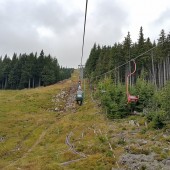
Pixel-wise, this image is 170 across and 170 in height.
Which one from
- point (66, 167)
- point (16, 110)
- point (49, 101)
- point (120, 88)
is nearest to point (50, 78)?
point (49, 101)

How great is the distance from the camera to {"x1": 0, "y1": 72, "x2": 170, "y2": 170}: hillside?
36.7m

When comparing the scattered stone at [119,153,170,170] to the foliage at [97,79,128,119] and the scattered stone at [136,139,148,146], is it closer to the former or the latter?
the scattered stone at [136,139,148,146]

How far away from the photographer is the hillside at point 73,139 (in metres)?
36.7

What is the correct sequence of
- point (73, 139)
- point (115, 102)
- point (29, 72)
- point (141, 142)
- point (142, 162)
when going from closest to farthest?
point (142, 162) → point (141, 142) → point (73, 139) → point (115, 102) → point (29, 72)

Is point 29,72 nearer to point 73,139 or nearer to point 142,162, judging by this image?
point 73,139

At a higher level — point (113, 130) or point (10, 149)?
point (113, 130)

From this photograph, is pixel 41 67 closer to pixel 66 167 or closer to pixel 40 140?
pixel 40 140

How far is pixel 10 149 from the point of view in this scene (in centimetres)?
5428

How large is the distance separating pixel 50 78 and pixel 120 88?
67.8 m

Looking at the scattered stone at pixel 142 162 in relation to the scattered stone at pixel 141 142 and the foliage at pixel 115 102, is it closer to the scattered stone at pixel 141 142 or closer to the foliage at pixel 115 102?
the scattered stone at pixel 141 142

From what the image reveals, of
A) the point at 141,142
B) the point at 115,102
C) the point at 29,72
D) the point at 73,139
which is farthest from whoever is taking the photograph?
the point at 29,72

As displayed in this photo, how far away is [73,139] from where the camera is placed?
178 feet

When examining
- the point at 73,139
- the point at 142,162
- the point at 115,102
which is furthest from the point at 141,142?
the point at 115,102

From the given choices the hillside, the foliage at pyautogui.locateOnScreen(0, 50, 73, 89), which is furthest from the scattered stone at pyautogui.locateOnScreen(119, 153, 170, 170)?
the foliage at pyautogui.locateOnScreen(0, 50, 73, 89)
